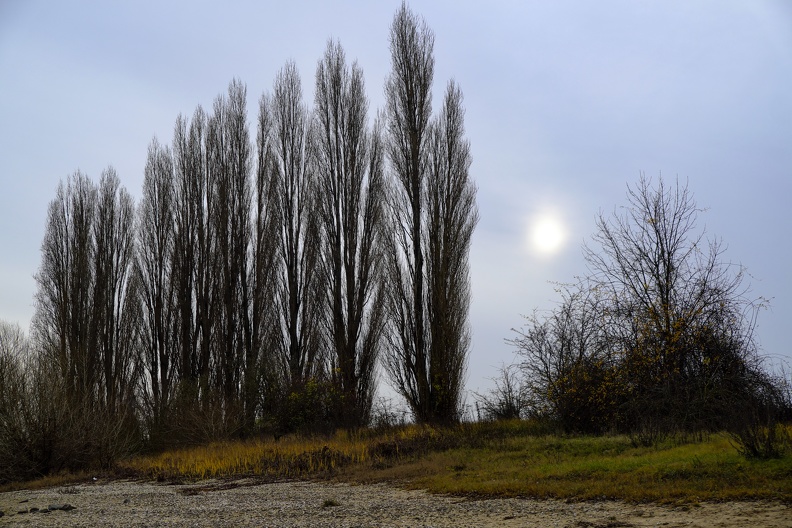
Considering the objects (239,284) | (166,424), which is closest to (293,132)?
(239,284)

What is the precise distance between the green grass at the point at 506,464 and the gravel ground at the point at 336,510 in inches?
21.8

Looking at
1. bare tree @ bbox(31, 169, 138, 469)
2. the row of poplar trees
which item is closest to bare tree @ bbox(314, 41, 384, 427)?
Answer: the row of poplar trees

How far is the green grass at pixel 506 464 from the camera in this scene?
28.5 ft

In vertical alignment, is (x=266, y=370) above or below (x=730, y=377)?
above

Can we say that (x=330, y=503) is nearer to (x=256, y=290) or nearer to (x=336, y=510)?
(x=336, y=510)

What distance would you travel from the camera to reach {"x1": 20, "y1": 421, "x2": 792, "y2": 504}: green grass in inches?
341

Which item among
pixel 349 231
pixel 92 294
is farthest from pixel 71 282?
pixel 349 231

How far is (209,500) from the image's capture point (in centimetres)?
1117

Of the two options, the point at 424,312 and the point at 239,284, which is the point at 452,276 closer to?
the point at 424,312

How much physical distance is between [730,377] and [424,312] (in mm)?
9232

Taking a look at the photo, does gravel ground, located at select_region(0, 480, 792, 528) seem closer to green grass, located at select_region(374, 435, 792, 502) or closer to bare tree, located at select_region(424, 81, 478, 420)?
green grass, located at select_region(374, 435, 792, 502)

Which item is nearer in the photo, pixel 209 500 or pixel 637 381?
pixel 209 500

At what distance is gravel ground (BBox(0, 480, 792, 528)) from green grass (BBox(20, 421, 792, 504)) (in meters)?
0.55

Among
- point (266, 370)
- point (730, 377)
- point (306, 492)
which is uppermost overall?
point (266, 370)
